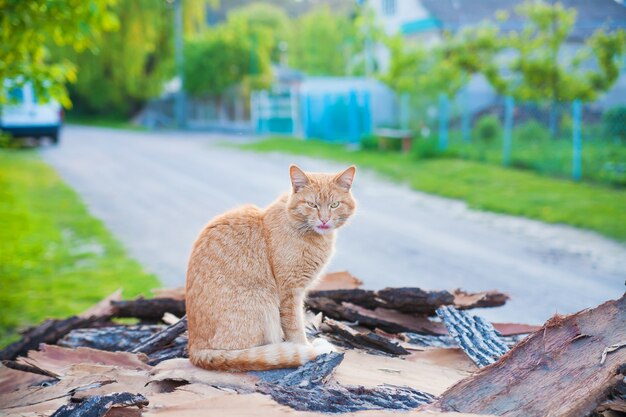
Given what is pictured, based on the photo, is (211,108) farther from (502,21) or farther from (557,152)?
(557,152)

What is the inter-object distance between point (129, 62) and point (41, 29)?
32.6 metres

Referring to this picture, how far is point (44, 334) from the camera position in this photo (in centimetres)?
455

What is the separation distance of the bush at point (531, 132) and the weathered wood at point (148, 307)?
1376 centimetres

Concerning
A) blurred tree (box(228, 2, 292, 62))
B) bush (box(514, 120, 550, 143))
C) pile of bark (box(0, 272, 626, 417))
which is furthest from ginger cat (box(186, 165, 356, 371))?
blurred tree (box(228, 2, 292, 62))

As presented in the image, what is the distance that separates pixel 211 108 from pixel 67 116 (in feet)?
41.8

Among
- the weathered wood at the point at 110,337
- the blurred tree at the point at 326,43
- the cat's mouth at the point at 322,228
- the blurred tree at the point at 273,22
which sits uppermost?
the blurred tree at the point at 273,22

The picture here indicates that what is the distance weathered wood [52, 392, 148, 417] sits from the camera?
9.03 feet

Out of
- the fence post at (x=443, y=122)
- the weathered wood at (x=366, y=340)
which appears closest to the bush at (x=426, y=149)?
the fence post at (x=443, y=122)

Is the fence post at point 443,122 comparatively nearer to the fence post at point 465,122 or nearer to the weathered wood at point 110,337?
the fence post at point 465,122

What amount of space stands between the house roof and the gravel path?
591 cm

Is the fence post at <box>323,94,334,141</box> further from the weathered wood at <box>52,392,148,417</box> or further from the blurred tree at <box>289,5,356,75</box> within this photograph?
the weathered wood at <box>52,392,148,417</box>

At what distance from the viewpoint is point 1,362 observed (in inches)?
153

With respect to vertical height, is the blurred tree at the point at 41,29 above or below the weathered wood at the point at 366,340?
above

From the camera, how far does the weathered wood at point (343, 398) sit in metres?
2.83
